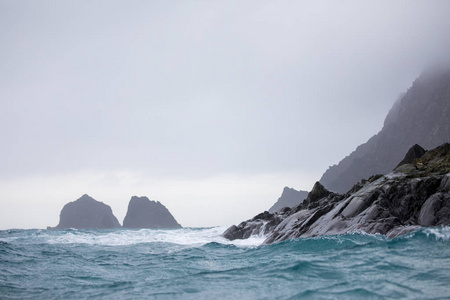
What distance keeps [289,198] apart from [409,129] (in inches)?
2739

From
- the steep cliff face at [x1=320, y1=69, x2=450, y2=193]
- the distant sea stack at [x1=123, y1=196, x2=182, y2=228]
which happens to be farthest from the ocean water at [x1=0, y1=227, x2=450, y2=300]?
the distant sea stack at [x1=123, y1=196, x2=182, y2=228]

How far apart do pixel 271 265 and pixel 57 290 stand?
8.09 m

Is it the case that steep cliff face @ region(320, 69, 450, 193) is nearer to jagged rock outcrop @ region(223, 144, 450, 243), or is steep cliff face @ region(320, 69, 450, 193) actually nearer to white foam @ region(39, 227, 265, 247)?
white foam @ region(39, 227, 265, 247)

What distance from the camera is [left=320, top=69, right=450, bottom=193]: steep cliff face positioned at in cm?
9581

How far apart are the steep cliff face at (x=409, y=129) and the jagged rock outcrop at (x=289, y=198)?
32.8 meters

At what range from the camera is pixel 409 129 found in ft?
353

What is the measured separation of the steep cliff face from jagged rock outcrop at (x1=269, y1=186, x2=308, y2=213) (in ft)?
108

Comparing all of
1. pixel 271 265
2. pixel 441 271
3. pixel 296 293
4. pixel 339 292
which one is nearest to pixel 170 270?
pixel 271 265

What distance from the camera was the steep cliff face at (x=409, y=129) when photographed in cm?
9581

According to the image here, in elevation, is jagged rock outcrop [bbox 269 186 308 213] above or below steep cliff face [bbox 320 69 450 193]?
below

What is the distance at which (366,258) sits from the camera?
41.0 feet

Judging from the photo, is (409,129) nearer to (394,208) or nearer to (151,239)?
(151,239)

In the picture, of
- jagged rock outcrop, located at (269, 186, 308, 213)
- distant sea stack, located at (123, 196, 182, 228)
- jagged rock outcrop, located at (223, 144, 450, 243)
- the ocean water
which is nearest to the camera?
the ocean water

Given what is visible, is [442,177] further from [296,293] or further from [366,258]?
[296,293]
